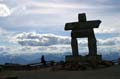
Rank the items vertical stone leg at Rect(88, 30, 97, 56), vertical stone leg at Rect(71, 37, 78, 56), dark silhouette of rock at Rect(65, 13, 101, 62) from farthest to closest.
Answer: vertical stone leg at Rect(71, 37, 78, 56)
vertical stone leg at Rect(88, 30, 97, 56)
dark silhouette of rock at Rect(65, 13, 101, 62)

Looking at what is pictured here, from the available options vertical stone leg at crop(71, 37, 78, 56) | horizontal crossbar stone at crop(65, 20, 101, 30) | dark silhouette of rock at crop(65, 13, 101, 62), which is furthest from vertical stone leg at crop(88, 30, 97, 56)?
vertical stone leg at crop(71, 37, 78, 56)

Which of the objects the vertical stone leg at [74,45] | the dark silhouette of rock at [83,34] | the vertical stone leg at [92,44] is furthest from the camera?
the vertical stone leg at [74,45]

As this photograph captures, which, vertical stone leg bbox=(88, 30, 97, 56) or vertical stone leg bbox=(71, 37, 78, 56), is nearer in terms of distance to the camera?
vertical stone leg bbox=(88, 30, 97, 56)

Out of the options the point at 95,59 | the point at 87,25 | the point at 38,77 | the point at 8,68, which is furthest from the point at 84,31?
the point at 38,77

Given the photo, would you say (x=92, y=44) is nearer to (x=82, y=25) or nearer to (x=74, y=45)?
(x=74, y=45)

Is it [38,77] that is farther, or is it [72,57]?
[72,57]

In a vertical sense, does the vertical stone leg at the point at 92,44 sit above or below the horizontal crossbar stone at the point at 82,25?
below

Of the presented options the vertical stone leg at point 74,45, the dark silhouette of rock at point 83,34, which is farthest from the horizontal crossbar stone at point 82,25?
the vertical stone leg at point 74,45

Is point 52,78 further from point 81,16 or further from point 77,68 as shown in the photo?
point 81,16

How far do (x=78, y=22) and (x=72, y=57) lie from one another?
12.2ft

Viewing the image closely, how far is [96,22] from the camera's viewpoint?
45188 mm

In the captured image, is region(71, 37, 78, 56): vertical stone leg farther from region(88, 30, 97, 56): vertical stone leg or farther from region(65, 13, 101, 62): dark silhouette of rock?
region(88, 30, 97, 56): vertical stone leg

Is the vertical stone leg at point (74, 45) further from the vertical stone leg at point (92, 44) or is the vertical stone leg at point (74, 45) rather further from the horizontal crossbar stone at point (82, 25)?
the vertical stone leg at point (92, 44)

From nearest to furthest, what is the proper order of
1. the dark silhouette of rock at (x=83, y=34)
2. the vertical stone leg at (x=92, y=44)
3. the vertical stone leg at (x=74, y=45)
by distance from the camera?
1. the dark silhouette of rock at (x=83, y=34)
2. the vertical stone leg at (x=92, y=44)
3. the vertical stone leg at (x=74, y=45)
